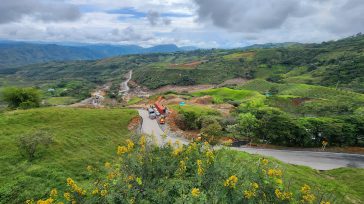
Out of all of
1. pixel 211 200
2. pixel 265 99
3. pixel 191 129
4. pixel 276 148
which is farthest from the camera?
pixel 265 99

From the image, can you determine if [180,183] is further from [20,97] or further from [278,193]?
[20,97]

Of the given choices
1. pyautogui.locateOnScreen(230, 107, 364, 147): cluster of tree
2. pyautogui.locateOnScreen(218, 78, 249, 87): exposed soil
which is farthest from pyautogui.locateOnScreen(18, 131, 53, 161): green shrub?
pyautogui.locateOnScreen(218, 78, 249, 87): exposed soil

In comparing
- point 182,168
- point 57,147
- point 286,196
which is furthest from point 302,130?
point 182,168

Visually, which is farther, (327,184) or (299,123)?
(299,123)

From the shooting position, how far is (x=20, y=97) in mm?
56094

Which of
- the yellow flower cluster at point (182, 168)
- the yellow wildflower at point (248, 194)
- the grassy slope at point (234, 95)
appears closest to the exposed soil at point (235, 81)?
the grassy slope at point (234, 95)

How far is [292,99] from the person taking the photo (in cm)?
7712

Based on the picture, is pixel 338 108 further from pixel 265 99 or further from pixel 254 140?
pixel 254 140

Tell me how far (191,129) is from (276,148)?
13.7 m

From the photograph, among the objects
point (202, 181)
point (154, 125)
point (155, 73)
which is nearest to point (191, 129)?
point (154, 125)

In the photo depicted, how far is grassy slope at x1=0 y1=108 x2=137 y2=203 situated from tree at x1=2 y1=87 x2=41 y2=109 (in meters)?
17.4

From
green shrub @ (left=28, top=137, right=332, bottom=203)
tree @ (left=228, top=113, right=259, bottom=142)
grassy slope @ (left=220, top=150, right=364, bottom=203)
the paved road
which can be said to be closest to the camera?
green shrub @ (left=28, top=137, right=332, bottom=203)

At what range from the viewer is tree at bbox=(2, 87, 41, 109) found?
55.2 meters

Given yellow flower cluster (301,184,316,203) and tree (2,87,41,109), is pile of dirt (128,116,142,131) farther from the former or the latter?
yellow flower cluster (301,184,316,203)
